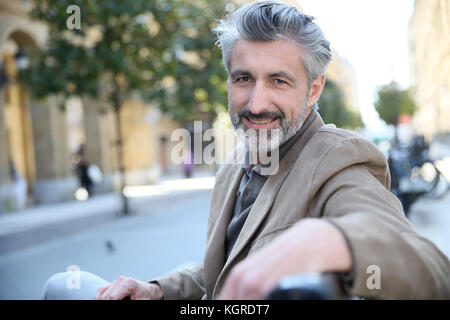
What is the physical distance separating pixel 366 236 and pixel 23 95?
1681 centimetres

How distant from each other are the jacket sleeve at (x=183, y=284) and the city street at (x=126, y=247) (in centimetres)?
171

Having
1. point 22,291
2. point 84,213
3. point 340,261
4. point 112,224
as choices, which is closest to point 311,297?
point 340,261

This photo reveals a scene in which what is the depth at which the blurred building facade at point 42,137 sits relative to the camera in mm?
12766

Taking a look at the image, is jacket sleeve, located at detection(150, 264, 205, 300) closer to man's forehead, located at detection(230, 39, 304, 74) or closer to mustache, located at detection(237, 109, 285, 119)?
mustache, located at detection(237, 109, 285, 119)

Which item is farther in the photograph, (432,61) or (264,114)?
(432,61)

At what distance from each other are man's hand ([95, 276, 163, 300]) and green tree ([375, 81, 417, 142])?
120 centimetres

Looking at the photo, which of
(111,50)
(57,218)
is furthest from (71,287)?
(57,218)

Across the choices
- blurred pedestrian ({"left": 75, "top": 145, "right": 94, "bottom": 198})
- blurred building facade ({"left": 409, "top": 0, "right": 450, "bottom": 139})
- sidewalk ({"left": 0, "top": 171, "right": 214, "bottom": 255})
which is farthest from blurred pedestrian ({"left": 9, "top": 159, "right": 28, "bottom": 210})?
blurred building facade ({"left": 409, "top": 0, "right": 450, "bottom": 139})

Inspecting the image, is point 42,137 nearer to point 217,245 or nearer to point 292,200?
point 217,245

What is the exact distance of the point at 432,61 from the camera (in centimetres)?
165

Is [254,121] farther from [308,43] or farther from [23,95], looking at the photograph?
[23,95]

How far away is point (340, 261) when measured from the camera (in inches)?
30.1

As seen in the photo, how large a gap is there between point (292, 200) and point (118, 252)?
20.1ft

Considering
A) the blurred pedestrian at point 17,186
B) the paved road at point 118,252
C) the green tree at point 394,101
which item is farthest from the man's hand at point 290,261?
the blurred pedestrian at point 17,186
